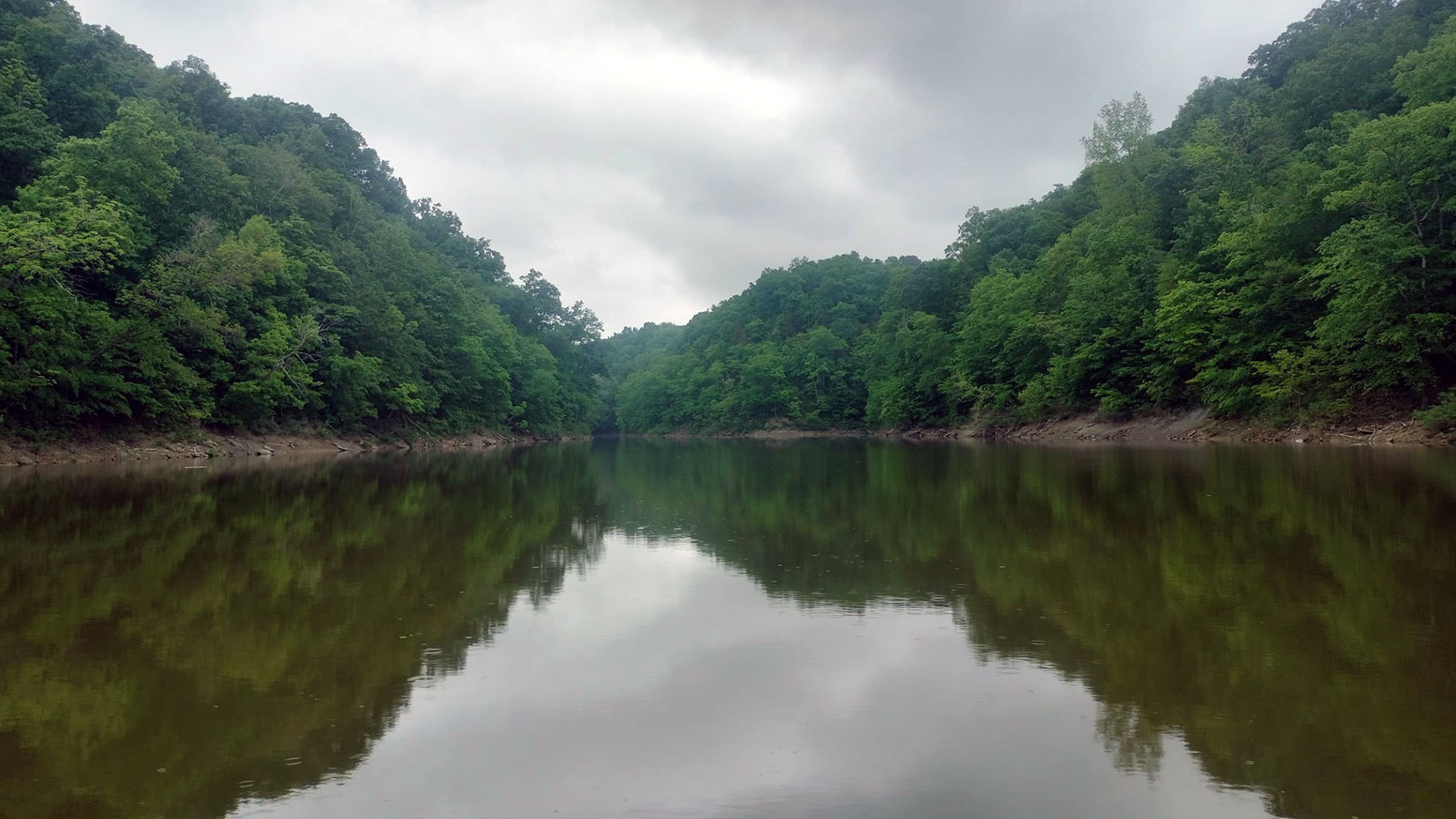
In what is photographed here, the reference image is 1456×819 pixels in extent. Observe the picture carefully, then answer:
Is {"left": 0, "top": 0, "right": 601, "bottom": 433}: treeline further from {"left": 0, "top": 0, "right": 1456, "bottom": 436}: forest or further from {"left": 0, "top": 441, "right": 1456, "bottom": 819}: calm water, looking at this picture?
{"left": 0, "top": 441, "right": 1456, "bottom": 819}: calm water

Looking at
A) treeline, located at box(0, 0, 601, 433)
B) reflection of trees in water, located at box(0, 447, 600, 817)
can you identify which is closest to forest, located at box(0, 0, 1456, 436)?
treeline, located at box(0, 0, 601, 433)

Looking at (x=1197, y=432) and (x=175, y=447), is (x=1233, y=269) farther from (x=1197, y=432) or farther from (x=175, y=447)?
(x=175, y=447)

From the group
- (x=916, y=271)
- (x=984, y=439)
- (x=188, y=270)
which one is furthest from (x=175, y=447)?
(x=916, y=271)

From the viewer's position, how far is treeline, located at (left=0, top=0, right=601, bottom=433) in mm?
28859

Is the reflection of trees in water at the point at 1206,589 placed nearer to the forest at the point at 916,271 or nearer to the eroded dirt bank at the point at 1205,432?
the eroded dirt bank at the point at 1205,432

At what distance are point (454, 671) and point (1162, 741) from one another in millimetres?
4295

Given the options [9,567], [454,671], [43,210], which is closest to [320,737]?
[454,671]

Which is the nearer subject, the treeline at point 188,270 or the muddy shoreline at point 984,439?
the muddy shoreline at point 984,439

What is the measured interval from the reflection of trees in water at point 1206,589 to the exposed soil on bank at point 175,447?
22325mm

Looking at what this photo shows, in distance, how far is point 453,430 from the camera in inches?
2466

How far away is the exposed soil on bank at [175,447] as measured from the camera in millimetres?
28016

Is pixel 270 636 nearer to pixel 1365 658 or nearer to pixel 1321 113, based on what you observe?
pixel 1365 658

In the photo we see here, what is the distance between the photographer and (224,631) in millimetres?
6727

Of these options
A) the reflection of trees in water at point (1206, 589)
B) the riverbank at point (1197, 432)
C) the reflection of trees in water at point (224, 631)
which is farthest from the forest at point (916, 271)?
the reflection of trees in water at point (224, 631)
